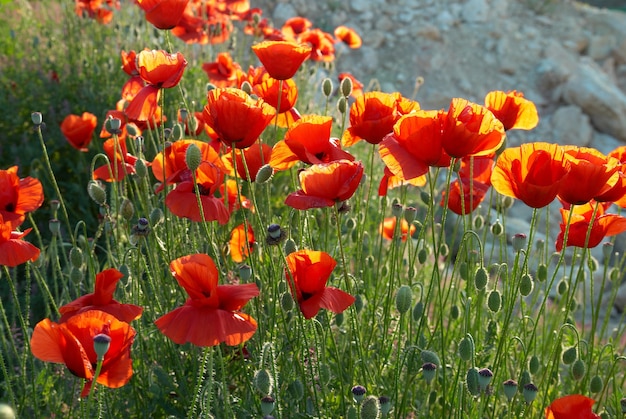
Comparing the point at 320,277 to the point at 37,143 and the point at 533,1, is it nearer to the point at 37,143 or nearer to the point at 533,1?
the point at 37,143

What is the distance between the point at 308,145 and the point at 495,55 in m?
8.41

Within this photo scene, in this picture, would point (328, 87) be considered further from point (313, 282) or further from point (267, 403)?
point (267, 403)

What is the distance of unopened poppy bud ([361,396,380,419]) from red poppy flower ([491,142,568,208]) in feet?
1.78

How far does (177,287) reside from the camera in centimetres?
267

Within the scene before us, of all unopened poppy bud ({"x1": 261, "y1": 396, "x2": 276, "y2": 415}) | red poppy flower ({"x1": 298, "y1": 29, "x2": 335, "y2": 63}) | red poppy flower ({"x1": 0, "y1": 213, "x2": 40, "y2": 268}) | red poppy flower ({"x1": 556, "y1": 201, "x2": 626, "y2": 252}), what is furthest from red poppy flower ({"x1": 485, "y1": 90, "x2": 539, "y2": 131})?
red poppy flower ({"x1": 298, "y1": 29, "x2": 335, "y2": 63})

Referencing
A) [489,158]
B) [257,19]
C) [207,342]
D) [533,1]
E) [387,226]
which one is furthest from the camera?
[533,1]

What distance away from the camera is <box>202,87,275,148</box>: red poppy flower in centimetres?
193

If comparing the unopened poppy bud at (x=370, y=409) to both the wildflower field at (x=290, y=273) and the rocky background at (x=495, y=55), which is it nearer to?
the wildflower field at (x=290, y=273)

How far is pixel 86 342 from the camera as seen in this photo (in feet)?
5.04

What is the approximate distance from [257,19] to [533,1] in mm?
6695

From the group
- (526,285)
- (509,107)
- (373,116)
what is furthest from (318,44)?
(526,285)

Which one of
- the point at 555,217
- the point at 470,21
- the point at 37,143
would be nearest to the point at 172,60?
the point at 37,143

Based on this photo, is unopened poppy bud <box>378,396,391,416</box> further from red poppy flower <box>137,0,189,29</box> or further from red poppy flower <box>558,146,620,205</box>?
red poppy flower <box>137,0,189,29</box>

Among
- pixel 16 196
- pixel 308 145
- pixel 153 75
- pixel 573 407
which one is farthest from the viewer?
pixel 153 75
